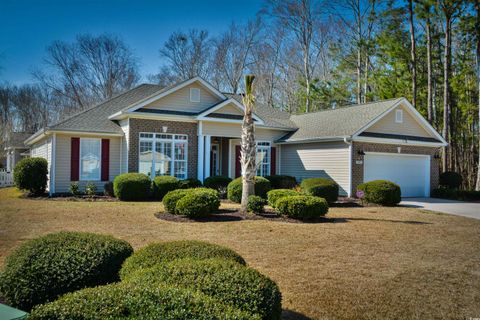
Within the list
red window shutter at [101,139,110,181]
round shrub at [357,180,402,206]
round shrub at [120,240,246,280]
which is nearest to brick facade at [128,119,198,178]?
red window shutter at [101,139,110,181]

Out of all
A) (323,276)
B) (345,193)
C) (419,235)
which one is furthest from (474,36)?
(323,276)

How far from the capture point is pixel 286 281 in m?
5.99

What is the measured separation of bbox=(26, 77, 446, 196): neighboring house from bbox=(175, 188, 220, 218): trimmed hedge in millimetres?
7224

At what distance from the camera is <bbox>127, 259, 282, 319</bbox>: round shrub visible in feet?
11.1

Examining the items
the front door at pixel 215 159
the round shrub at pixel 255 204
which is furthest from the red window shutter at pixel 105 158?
the round shrub at pixel 255 204

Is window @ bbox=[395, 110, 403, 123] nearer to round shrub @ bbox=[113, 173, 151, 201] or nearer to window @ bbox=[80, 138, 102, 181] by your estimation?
round shrub @ bbox=[113, 173, 151, 201]

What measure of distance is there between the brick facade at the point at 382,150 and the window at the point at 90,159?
480 inches

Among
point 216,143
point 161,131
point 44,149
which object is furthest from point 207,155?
point 44,149

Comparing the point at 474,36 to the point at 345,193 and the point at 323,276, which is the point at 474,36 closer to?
the point at 345,193

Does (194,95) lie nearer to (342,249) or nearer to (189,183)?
(189,183)

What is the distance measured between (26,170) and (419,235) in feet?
51.8

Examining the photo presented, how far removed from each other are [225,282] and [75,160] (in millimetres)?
16727

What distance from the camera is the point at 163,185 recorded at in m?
17.3

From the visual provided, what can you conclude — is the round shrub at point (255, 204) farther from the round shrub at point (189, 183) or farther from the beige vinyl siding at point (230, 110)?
the beige vinyl siding at point (230, 110)
